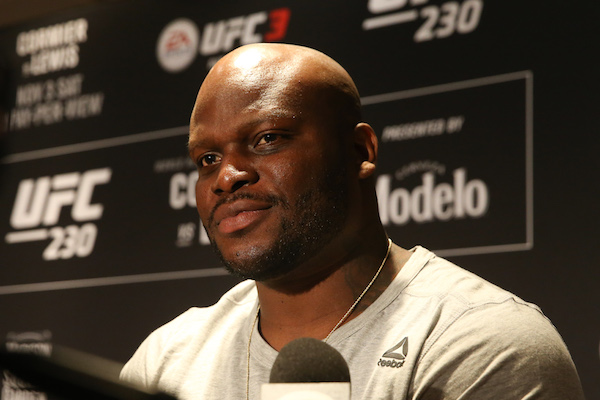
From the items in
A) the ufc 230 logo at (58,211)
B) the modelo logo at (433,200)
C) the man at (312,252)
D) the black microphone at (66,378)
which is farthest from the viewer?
the ufc 230 logo at (58,211)

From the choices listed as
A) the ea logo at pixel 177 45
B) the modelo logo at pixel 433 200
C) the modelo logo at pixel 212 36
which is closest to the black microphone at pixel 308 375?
the modelo logo at pixel 433 200

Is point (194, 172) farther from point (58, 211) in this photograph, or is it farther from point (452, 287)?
point (452, 287)

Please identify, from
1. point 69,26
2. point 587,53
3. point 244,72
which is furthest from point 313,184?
point 69,26

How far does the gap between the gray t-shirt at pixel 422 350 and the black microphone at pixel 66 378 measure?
58cm

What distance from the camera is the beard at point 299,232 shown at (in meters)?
1.41

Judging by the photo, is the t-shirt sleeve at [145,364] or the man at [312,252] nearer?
the man at [312,252]

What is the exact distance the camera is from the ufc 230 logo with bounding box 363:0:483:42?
2.38 metres

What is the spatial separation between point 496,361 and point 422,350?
128 millimetres

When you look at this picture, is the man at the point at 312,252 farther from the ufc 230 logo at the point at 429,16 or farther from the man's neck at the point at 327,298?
the ufc 230 logo at the point at 429,16

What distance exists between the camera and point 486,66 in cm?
232

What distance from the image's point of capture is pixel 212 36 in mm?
2992

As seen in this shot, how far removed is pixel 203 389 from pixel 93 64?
84.0 inches

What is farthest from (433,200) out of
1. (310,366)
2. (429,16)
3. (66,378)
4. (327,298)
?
(66,378)

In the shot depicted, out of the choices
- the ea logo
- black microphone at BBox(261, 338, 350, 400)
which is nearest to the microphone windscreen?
black microphone at BBox(261, 338, 350, 400)
